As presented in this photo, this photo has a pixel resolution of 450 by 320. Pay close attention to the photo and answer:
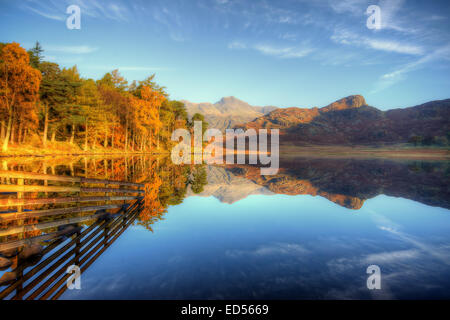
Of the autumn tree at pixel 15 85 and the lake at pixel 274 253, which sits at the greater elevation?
the autumn tree at pixel 15 85

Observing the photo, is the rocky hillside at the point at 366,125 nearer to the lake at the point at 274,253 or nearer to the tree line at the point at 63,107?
the tree line at the point at 63,107

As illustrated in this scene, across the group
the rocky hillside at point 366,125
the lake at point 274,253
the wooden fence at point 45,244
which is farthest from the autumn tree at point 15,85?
the rocky hillside at point 366,125

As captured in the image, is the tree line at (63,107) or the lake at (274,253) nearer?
the lake at (274,253)

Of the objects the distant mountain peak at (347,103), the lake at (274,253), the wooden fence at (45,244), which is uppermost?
the distant mountain peak at (347,103)

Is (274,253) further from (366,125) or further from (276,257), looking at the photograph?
(366,125)

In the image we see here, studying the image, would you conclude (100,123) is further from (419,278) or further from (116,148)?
(419,278)

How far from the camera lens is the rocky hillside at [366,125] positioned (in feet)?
313

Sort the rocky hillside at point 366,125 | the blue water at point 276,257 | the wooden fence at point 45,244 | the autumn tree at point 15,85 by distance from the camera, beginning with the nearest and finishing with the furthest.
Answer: the wooden fence at point 45,244, the blue water at point 276,257, the autumn tree at point 15,85, the rocky hillside at point 366,125

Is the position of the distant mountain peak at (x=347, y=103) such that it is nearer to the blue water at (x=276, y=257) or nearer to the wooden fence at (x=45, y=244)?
the blue water at (x=276, y=257)

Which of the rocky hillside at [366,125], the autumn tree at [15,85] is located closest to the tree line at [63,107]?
the autumn tree at [15,85]

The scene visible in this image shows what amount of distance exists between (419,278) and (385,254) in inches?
40.0

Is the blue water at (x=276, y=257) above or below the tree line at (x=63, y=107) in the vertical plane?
below

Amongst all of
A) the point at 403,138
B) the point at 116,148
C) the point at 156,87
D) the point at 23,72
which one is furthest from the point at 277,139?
the point at 23,72

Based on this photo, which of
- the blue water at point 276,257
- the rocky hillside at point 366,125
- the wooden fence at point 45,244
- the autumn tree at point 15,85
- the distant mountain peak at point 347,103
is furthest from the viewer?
the distant mountain peak at point 347,103
